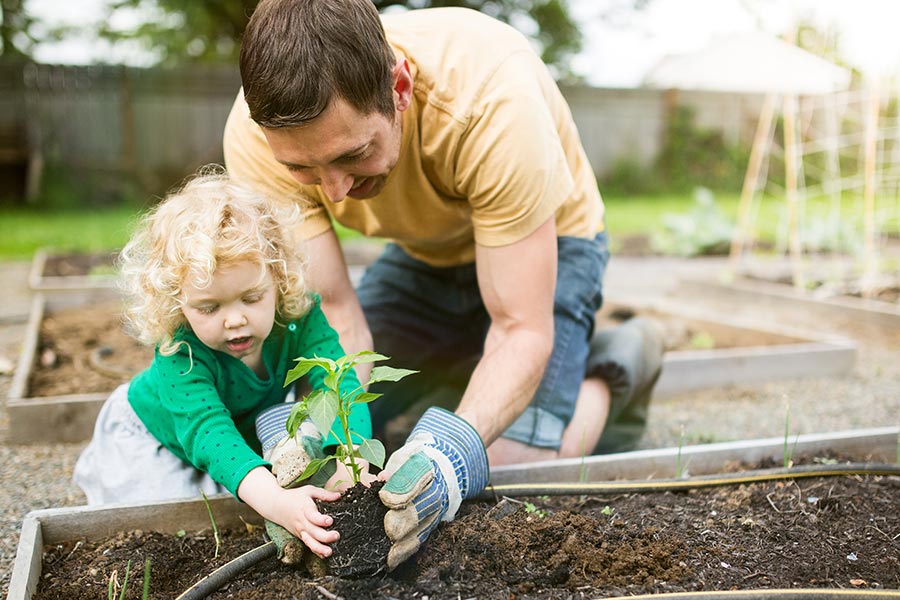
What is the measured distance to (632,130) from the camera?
14.1 m

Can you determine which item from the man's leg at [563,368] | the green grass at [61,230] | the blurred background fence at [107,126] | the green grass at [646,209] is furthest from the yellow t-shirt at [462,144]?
the blurred background fence at [107,126]

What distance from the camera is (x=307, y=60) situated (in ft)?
5.61

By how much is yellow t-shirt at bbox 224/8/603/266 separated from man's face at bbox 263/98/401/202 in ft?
0.63

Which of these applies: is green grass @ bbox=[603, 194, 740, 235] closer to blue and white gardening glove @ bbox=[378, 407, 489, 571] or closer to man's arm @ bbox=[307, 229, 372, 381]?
man's arm @ bbox=[307, 229, 372, 381]

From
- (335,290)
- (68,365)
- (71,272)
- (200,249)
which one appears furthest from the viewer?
(71,272)

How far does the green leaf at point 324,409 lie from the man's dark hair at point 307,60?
2.10ft

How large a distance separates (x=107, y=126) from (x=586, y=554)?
10628mm

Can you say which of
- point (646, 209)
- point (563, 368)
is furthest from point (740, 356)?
point (646, 209)

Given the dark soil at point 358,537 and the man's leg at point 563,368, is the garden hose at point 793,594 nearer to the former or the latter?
the dark soil at point 358,537

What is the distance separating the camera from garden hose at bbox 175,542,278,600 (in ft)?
5.05

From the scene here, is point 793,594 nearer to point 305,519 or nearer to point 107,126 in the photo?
point 305,519

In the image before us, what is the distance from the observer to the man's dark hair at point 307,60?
1711 millimetres

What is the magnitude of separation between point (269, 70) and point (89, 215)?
351 inches

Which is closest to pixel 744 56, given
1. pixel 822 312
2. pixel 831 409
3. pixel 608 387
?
pixel 822 312
